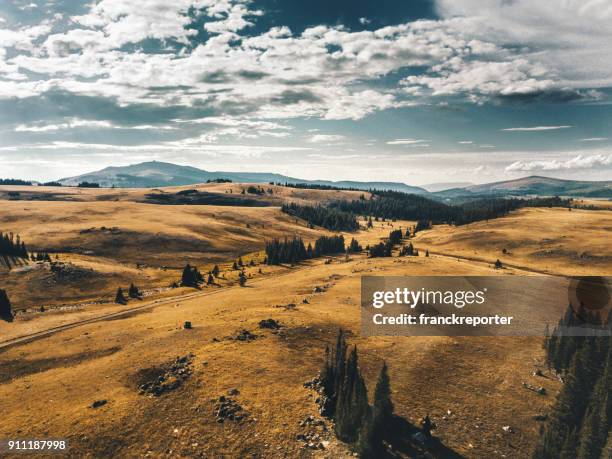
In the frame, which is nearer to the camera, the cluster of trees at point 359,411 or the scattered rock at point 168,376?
the cluster of trees at point 359,411

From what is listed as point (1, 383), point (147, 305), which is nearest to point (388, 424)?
point (1, 383)

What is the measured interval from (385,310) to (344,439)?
42.5 meters

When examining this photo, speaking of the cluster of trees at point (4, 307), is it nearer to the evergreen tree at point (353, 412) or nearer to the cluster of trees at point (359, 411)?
the cluster of trees at point (359, 411)

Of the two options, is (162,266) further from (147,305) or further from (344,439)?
(344,439)

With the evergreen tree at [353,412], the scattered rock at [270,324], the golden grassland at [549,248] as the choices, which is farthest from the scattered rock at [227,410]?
the golden grassland at [549,248]

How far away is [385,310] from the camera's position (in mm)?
77312

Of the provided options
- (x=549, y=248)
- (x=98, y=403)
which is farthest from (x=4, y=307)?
(x=549, y=248)

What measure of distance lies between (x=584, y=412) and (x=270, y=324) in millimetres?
45133

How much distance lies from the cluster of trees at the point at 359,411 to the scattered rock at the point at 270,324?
23.0 m

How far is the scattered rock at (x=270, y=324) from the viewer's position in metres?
64.3

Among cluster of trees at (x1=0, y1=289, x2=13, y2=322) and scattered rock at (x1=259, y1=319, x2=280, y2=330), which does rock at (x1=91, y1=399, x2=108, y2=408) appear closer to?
scattered rock at (x1=259, y1=319, x2=280, y2=330)

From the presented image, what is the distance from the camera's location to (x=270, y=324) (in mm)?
65312

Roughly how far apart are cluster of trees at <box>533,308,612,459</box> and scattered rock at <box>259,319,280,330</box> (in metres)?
41.0

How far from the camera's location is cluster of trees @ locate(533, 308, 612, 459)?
103 ft
